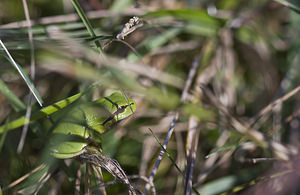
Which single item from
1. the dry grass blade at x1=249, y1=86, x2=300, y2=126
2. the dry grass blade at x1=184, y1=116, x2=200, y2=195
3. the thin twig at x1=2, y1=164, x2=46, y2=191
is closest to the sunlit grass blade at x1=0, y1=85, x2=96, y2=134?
the thin twig at x1=2, y1=164, x2=46, y2=191

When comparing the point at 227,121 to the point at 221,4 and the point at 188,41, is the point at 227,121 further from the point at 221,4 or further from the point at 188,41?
the point at 221,4

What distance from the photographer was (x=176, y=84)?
2279mm

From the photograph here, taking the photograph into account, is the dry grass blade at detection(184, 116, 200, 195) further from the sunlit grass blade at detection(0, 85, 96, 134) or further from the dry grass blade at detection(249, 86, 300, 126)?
the sunlit grass blade at detection(0, 85, 96, 134)

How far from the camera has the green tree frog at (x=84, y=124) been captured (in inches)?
61.6

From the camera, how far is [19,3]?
2.42m

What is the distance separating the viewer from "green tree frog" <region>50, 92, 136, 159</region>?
157 cm

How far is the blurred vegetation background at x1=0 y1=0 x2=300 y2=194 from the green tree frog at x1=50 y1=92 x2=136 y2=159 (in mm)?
93

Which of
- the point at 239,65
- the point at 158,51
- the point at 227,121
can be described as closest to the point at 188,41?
the point at 158,51

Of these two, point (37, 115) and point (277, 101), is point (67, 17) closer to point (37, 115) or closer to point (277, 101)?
point (37, 115)

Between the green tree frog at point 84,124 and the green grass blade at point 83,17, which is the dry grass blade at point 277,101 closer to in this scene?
the green tree frog at point 84,124

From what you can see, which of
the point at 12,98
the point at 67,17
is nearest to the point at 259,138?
the point at 12,98

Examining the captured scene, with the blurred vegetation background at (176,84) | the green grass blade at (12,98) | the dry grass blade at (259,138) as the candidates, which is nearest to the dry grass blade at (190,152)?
the blurred vegetation background at (176,84)

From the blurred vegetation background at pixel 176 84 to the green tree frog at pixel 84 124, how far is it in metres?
0.09

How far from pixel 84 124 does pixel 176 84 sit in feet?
2.87
